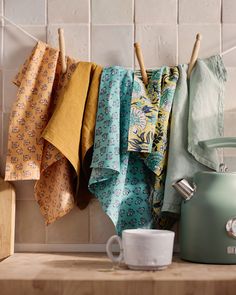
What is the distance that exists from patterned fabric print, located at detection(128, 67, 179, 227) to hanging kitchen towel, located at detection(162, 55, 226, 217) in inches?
0.9

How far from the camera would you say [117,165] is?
138 cm

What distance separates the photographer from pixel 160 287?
1.11 m

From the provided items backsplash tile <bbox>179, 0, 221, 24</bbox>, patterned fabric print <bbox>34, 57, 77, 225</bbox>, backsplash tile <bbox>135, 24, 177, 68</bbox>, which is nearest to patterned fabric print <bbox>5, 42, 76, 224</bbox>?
patterned fabric print <bbox>34, 57, 77, 225</bbox>

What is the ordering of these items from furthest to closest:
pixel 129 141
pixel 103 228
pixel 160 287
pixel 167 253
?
pixel 103 228, pixel 129 141, pixel 167 253, pixel 160 287

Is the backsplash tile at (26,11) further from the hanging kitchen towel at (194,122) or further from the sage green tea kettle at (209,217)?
the sage green tea kettle at (209,217)

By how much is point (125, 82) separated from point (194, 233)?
0.43 meters

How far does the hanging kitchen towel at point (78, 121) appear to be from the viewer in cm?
138

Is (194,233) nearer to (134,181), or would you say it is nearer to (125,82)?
(134,181)

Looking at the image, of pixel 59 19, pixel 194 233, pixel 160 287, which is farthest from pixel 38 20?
pixel 160 287

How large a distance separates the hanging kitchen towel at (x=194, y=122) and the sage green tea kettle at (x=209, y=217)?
69 mm

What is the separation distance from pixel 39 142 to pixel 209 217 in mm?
459

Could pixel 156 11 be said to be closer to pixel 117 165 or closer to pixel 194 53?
pixel 194 53

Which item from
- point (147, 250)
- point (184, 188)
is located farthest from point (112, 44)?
point (147, 250)

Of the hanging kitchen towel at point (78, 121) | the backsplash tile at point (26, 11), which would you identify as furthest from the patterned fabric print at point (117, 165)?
the backsplash tile at point (26, 11)
